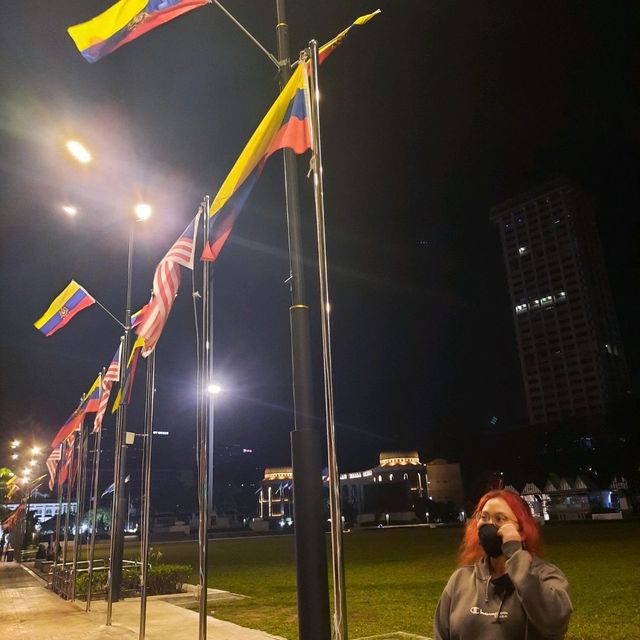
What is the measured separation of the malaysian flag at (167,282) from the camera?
30.0 feet

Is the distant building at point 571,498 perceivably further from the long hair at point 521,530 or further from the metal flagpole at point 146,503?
the long hair at point 521,530

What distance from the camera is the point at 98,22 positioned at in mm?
7285

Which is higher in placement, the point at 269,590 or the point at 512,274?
the point at 512,274

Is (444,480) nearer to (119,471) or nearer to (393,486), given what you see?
(393,486)

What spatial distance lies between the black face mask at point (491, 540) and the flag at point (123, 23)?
668cm

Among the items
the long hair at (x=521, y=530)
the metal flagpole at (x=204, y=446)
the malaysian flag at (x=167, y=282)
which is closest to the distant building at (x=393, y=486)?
the malaysian flag at (x=167, y=282)

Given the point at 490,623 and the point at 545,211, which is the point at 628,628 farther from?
the point at 545,211

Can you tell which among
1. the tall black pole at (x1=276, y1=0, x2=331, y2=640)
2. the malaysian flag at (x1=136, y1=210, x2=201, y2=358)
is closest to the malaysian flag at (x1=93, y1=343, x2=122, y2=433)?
the malaysian flag at (x1=136, y1=210, x2=201, y2=358)

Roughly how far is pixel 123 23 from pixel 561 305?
131 m

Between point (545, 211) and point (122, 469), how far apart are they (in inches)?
5472

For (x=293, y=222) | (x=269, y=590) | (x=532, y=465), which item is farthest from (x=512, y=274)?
(x=293, y=222)

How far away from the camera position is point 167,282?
922 centimetres

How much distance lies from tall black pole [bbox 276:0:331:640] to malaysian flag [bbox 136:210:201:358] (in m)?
3.49

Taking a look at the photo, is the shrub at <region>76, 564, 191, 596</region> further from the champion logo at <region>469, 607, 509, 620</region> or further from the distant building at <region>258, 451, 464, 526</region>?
the distant building at <region>258, 451, 464, 526</region>
